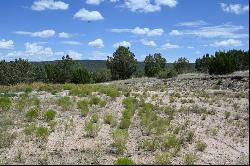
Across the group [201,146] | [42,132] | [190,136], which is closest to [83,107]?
[42,132]

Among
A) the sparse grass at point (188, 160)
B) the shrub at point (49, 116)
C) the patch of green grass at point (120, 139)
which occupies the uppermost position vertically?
the shrub at point (49, 116)

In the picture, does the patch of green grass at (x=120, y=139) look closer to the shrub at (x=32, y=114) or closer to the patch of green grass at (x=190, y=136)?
the patch of green grass at (x=190, y=136)

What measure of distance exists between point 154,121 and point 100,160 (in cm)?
511

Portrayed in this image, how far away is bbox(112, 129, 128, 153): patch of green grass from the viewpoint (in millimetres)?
12672

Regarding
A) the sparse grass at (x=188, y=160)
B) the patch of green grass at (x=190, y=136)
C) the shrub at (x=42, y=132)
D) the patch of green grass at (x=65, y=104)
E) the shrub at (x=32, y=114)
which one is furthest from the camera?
the patch of green grass at (x=65, y=104)

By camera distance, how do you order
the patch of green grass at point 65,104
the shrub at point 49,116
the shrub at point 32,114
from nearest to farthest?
the shrub at point 49,116 → the shrub at point 32,114 → the patch of green grass at point 65,104

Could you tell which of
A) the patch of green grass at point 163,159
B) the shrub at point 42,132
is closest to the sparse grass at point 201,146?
the patch of green grass at point 163,159

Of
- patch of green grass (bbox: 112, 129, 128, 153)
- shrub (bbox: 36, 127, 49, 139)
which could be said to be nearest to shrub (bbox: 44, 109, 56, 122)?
shrub (bbox: 36, 127, 49, 139)

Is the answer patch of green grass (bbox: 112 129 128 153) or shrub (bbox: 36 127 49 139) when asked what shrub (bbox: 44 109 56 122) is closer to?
shrub (bbox: 36 127 49 139)

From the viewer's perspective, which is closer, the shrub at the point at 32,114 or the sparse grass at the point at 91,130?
the sparse grass at the point at 91,130

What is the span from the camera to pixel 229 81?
35.6m

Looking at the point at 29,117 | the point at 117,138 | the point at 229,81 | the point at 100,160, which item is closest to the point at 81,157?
the point at 100,160

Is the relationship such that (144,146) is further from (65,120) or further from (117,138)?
(65,120)

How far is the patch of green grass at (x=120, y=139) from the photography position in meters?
12.7
